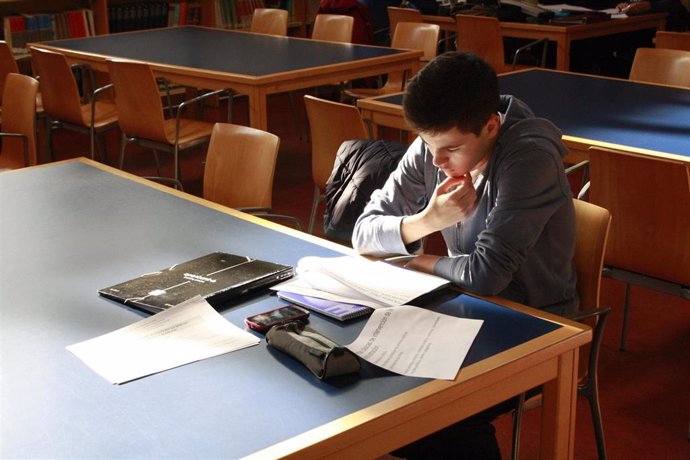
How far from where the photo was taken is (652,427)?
2721mm

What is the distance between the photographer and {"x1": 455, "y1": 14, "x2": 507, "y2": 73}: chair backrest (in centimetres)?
554

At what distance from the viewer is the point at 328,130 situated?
3.46m

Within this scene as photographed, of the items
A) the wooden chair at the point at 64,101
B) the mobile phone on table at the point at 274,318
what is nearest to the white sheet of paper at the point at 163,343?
the mobile phone on table at the point at 274,318

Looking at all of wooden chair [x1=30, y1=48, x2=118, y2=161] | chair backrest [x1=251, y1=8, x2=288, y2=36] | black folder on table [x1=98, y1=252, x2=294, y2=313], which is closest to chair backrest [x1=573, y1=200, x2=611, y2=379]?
black folder on table [x1=98, y1=252, x2=294, y2=313]

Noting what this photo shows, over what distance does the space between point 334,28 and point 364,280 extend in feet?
13.6

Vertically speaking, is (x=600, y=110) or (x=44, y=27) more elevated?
(x=44, y=27)

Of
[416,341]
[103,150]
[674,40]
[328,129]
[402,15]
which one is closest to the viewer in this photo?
[416,341]

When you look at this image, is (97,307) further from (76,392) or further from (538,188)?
(538,188)

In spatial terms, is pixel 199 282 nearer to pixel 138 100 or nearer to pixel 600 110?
pixel 600 110

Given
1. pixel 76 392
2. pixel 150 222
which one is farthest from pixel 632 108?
pixel 76 392

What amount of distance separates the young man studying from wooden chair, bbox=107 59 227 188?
7.72 ft

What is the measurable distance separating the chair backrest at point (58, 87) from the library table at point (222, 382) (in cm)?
260

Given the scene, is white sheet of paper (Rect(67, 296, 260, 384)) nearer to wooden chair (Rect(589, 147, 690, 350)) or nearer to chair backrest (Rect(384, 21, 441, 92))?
wooden chair (Rect(589, 147, 690, 350))

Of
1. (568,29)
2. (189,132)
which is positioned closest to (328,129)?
(189,132)
